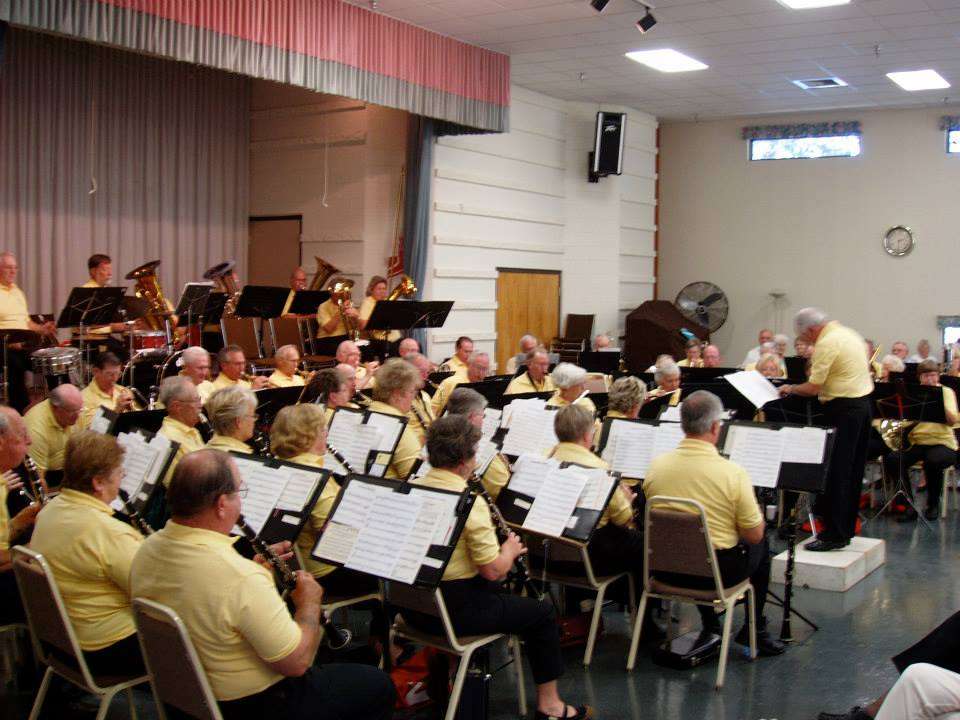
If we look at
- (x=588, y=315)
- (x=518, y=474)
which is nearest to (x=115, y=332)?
(x=518, y=474)

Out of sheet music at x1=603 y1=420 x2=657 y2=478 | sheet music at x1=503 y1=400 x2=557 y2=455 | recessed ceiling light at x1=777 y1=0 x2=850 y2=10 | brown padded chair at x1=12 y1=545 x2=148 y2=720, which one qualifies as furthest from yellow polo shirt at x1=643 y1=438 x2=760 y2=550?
recessed ceiling light at x1=777 y1=0 x2=850 y2=10

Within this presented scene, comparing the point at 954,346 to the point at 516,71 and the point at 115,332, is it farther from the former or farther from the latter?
the point at 115,332

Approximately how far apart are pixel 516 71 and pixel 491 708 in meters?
9.59

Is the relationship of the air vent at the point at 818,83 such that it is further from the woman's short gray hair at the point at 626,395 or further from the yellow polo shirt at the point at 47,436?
the yellow polo shirt at the point at 47,436

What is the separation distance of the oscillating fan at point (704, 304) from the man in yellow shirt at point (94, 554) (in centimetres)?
1265

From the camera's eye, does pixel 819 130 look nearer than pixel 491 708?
No

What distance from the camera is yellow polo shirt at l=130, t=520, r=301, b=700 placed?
9.45ft

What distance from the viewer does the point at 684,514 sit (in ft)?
14.8

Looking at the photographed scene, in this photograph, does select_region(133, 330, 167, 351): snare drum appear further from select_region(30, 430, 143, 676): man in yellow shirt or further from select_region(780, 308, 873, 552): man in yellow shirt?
select_region(30, 430, 143, 676): man in yellow shirt

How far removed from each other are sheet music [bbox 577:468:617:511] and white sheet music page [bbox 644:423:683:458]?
1.09 meters

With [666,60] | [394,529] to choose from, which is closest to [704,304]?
[666,60]

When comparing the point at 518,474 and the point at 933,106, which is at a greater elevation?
the point at 933,106

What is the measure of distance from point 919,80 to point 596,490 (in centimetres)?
1035

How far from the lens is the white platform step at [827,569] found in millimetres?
6262
